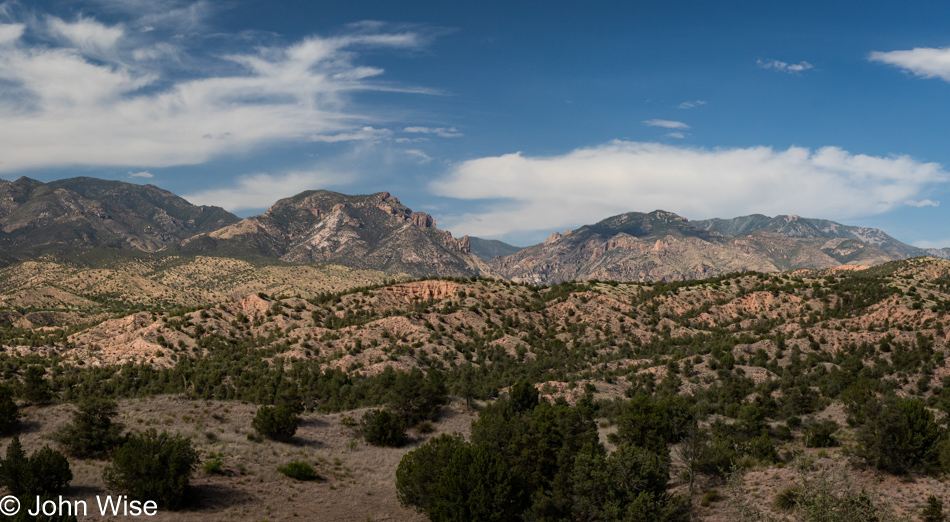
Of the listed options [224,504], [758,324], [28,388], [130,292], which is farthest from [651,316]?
[130,292]

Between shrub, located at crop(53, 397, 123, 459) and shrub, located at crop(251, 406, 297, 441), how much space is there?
8783mm

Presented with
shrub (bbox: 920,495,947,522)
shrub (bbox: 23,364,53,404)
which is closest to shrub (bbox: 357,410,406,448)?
shrub (bbox: 23,364,53,404)

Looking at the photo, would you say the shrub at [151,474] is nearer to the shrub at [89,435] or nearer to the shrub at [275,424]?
the shrub at [89,435]

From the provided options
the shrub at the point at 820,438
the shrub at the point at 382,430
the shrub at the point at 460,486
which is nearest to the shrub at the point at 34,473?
the shrub at the point at 460,486

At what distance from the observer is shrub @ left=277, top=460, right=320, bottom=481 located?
32.4 m

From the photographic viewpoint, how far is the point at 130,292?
158750 millimetres

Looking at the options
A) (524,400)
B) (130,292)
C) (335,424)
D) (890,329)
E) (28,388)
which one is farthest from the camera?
(130,292)

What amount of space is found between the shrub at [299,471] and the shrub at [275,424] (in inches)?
193

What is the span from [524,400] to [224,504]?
2579 centimetres

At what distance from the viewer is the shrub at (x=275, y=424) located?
37469mm

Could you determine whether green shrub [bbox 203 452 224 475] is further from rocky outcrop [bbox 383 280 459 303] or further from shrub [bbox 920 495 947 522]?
rocky outcrop [bbox 383 280 459 303]

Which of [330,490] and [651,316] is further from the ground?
[651,316]

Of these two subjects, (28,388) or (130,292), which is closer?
(28,388)

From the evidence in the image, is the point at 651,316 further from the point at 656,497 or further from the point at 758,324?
the point at 656,497
